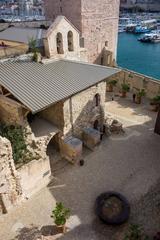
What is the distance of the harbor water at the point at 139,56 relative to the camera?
47031 mm

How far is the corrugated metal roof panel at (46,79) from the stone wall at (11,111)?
887 mm

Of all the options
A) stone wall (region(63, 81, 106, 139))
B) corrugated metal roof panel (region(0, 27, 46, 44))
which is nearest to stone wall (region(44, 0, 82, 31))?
corrugated metal roof panel (region(0, 27, 46, 44))

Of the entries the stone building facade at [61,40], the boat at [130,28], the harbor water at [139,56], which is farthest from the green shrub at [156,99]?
the boat at [130,28]

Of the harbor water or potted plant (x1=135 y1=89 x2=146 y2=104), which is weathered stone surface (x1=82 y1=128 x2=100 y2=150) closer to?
potted plant (x1=135 y1=89 x2=146 y2=104)

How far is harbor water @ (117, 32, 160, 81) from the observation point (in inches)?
1852

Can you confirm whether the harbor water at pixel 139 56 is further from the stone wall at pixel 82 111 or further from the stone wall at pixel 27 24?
the stone wall at pixel 82 111

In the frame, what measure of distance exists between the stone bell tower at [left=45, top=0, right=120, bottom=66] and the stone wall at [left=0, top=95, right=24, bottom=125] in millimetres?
16493

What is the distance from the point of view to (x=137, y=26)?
79188 mm

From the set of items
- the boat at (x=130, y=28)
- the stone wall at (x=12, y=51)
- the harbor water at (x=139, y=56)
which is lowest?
the harbor water at (x=139, y=56)

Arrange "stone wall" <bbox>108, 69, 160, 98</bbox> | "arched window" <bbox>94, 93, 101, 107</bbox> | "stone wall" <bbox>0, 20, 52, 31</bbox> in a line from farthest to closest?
"stone wall" <bbox>0, 20, 52, 31</bbox> < "stone wall" <bbox>108, 69, 160, 98</bbox> < "arched window" <bbox>94, 93, 101, 107</bbox>

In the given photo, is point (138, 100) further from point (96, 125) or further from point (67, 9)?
point (67, 9)

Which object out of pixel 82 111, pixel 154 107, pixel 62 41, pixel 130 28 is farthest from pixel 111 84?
pixel 130 28

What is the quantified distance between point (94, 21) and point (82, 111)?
52.6 ft

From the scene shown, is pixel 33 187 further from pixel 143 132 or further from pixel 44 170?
pixel 143 132
